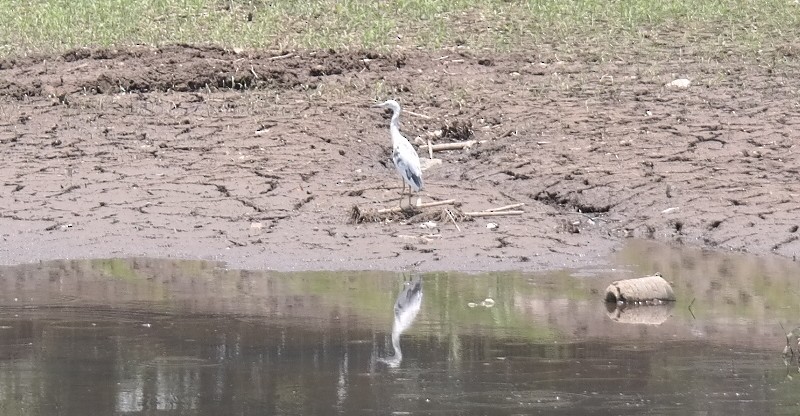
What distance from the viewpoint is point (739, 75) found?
45.6 feet

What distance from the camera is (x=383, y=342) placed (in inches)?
309

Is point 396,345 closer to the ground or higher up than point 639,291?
closer to the ground

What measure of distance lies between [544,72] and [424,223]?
4.07m

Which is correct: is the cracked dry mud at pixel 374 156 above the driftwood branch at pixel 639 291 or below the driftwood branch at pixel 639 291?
above

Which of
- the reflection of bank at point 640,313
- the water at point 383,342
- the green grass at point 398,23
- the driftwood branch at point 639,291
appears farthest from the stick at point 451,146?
the reflection of bank at point 640,313

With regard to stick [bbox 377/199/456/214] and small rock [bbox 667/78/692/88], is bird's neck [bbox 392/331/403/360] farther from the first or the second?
small rock [bbox 667/78/692/88]

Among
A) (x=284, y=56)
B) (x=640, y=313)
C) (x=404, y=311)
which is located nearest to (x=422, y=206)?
(x=404, y=311)

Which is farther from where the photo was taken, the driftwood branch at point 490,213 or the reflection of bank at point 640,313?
the driftwood branch at point 490,213

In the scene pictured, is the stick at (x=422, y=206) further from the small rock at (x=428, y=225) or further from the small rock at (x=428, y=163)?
the small rock at (x=428, y=163)

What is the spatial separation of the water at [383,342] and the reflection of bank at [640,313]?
20mm

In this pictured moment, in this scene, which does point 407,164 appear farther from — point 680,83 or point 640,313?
point 680,83

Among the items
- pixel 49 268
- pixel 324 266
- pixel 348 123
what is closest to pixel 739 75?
pixel 348 123

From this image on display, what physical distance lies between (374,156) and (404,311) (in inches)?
169

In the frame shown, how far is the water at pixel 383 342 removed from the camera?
6734mm
